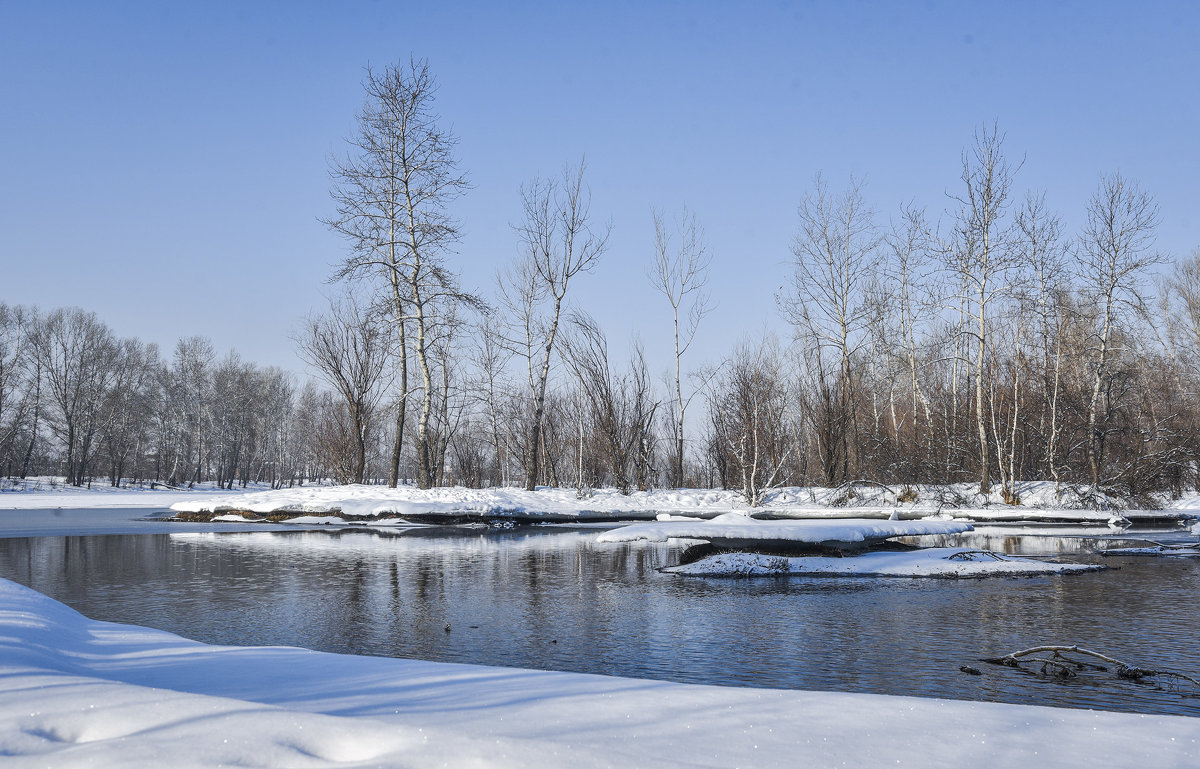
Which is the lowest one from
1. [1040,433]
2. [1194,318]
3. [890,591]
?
[890,591]

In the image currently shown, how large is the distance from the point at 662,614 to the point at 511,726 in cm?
528

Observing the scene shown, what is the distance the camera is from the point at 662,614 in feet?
27.2

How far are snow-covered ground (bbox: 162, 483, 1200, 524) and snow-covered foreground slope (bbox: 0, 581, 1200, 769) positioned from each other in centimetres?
1617

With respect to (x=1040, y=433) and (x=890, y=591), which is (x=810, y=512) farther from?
(x=890, y=591)

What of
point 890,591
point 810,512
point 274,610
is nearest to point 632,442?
point 810,512

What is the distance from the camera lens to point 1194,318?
39.3 m

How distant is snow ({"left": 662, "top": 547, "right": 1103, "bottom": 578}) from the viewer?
1122 cm

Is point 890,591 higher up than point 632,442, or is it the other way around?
point 632,442

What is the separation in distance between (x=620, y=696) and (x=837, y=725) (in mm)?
1055

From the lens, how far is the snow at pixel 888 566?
36.8 feet

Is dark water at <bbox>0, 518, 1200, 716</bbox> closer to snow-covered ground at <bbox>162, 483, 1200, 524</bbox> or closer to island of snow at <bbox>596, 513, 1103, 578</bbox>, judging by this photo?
island of snow at <bbox>596, 513, 1103, 578</bbox>

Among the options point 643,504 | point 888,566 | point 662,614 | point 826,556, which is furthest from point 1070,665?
point 643,504

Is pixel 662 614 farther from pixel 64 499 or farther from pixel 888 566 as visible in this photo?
pixel 64 499

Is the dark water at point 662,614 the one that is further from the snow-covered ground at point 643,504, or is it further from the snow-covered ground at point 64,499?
the snow-covered ground at point 64,499
